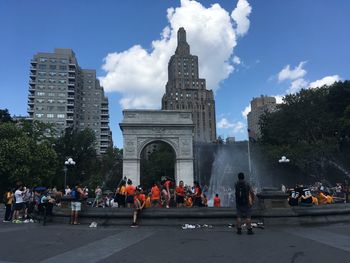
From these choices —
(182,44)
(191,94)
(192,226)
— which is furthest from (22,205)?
(182,44)

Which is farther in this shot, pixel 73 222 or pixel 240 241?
pixel 73 222

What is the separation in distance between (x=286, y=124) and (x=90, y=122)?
219 feet

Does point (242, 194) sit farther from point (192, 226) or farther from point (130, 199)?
point (130, 199)

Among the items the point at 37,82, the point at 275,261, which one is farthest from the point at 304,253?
the point at 37,82

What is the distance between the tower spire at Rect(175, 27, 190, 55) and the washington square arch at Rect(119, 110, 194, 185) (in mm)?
85505

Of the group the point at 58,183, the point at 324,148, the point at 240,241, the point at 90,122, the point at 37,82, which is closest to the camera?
the point at 240,241

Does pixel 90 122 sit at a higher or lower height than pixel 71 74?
lower

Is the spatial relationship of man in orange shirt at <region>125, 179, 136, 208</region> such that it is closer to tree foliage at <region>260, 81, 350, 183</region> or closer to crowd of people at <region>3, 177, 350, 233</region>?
crowd of people at <region>3, 177, 350, 233</region>

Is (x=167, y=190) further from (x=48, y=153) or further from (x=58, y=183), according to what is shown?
(x=58, y=183)

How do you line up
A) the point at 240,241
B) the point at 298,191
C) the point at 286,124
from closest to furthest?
the point at 240,241 → the point at 298,191 → the point at 286,124

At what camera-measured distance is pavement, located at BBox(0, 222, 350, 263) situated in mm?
6285

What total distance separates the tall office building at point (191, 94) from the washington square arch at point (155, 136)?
232ft

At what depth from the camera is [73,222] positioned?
40.2ft

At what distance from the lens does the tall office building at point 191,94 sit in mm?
108875
